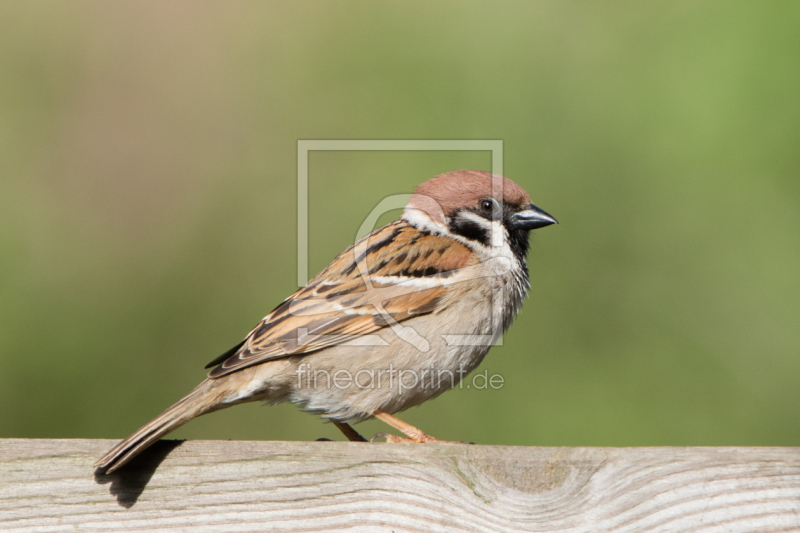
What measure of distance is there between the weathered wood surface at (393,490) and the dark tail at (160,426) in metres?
0.06

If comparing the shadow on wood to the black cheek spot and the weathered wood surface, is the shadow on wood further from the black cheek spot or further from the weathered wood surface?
the black cheek spot

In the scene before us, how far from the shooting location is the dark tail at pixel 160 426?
6.12ft

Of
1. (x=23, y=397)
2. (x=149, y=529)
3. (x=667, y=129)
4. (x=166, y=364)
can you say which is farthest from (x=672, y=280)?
(x=23, y=397)

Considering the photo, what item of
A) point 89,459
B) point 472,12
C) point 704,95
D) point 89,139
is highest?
point 472,12

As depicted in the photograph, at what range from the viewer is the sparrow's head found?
3320 mm

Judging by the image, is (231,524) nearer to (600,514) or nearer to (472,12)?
(600,514)

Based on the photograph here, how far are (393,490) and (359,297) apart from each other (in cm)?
114

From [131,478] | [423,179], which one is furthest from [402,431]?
[423,179]

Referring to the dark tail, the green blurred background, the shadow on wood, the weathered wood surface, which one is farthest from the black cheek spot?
the shadow on wood

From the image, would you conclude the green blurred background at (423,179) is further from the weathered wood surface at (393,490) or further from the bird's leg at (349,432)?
the weathered wood surface at (393,490)

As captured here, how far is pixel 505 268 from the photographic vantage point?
3199mm

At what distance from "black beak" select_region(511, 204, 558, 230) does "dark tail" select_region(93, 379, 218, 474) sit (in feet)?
4.74

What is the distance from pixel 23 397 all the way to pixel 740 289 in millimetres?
3309

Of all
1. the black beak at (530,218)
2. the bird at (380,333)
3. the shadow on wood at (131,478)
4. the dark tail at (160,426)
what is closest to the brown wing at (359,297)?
the bird at (380,333)
